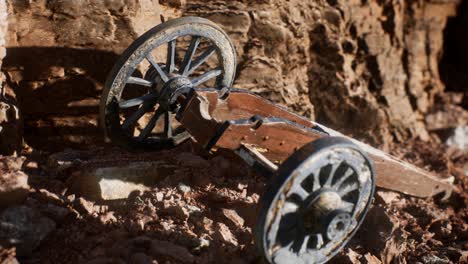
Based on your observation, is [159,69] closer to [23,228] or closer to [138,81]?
[138,81]

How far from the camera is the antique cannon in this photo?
3209 millimetres

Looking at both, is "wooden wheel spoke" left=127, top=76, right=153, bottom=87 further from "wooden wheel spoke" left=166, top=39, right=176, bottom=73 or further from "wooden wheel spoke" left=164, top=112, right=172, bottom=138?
"wooden wheel spoke" left=164, top=112, right=172, bottom=138

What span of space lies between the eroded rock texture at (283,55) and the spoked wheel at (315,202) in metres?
2.42

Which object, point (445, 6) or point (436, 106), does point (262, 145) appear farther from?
point (445, 6)

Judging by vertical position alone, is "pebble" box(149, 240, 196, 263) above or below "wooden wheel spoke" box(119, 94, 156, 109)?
below

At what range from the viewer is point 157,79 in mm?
4238

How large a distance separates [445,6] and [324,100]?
3097 mm

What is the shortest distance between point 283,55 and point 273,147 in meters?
2.38

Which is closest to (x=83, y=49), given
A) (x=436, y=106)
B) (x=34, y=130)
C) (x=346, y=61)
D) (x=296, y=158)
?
(x=34, y=130)

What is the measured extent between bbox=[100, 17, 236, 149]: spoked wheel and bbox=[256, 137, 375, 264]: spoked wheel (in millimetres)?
1365

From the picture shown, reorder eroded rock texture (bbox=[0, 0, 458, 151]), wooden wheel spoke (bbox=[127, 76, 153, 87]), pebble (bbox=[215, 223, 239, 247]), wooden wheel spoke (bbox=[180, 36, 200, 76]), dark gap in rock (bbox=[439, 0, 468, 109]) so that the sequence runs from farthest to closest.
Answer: dark gap in rock (bbox=[439, 0, 468, 109]) < eroded rock texture (bbox=[0, 0, 458, 151]) < wooden wheel spoke (bbox=[180, 36, 200, 76]) < wooden wheel spoke (bbox=[127, 76, 153, 87]) < pebble (bbox=[215, 223, 239, 247])

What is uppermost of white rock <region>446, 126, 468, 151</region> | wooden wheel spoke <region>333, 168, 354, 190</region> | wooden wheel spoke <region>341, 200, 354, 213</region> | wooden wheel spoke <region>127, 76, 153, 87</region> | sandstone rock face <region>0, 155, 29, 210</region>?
wooden wheel spoke <region>127, 76, 153, 87</region>

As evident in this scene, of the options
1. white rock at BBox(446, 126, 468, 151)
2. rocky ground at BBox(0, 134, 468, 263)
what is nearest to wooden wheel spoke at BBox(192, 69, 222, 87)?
rocky ground at BBox(0, 134, 468, 263)

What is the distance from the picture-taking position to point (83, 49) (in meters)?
4.61
